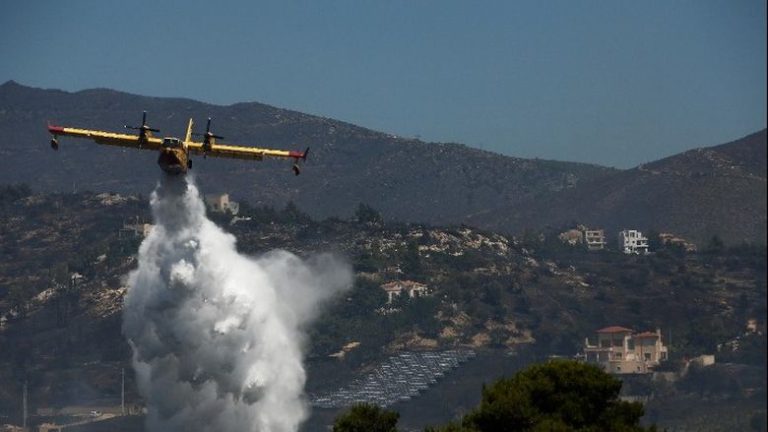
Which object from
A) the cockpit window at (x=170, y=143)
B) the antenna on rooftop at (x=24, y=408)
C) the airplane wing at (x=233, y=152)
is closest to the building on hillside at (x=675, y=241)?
the antenna on rooftop at (x=24, y=408)

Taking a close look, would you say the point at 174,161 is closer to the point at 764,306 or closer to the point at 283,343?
the point at 283,343

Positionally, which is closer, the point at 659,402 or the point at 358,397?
the point at 659,402

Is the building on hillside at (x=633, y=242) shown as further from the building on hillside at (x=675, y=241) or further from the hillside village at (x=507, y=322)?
the building on hillside at (x=675, y=241)

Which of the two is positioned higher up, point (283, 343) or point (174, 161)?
point (174, 161)

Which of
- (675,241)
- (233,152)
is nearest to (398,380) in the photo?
(675,241)

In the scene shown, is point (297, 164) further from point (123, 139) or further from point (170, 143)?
point (123, 139)

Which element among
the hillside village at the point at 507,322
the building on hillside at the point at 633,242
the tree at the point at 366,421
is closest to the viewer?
the tree at the point at 366,421

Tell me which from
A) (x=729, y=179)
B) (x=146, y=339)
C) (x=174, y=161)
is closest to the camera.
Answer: (x=174, y=161)

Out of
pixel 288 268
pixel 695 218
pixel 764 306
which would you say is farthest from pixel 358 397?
pixel 764 306

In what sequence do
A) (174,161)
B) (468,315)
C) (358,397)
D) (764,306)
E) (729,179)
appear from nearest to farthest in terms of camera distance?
(764,306)
(174,161)
(358,397)
(729,179)
(468,315)
